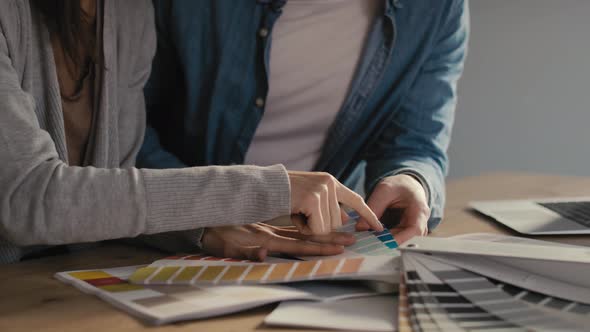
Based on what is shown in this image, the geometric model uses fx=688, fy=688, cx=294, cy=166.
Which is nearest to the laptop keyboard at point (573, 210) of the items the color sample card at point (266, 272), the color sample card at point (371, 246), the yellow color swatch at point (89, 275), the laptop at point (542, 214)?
the laptop at point (542, 214)

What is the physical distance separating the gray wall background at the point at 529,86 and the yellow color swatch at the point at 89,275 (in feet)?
7.51

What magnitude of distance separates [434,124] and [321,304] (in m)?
0.79

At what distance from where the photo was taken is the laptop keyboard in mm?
1096

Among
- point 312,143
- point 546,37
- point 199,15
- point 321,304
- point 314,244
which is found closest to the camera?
point 321,304

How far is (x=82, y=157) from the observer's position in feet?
3.58

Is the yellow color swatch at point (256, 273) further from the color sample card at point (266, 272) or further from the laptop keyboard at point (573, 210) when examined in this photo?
the laptop keyboard at point (573, 210)

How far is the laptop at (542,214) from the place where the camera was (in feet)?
3.42

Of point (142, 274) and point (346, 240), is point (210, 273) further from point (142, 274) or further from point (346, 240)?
point (346, 240)

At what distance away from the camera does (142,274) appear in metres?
0.74

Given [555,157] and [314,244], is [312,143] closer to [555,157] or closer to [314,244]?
[314,244]

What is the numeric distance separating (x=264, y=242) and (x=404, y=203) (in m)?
0.27

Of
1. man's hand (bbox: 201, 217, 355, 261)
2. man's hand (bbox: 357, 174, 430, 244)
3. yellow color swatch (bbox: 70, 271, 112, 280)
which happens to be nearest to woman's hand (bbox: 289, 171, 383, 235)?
man's hand (bbox: 201, 217, 355, 261)

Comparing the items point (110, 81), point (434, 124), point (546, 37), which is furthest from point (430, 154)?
point (546, 37)

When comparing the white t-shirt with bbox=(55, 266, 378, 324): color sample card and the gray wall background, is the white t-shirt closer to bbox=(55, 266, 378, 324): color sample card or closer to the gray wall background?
bbox=(55, 266, 378, 324): color sample card
